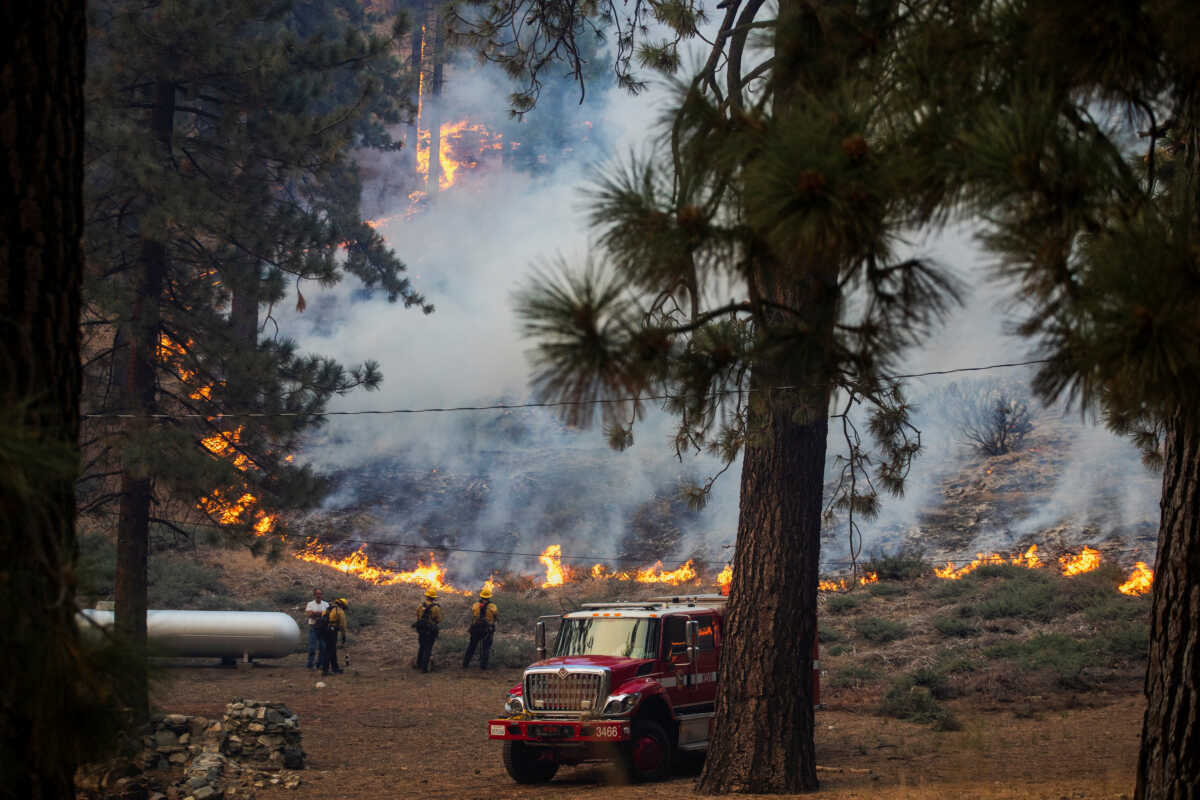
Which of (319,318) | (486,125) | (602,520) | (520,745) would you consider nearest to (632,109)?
(486,125)

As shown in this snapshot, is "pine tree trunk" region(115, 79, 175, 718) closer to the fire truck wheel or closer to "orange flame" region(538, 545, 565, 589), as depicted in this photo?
the fire truck wheel

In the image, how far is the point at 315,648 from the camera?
23.0 meters

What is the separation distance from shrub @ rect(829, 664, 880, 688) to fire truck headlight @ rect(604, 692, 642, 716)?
29.2 ft

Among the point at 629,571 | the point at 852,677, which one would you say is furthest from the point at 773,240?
the point at 629,571

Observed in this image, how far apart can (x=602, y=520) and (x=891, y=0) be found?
31842 mm

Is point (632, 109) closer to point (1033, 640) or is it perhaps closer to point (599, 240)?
point (1033, 640)

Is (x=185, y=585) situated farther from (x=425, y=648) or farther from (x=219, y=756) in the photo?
(x=219, y=756)

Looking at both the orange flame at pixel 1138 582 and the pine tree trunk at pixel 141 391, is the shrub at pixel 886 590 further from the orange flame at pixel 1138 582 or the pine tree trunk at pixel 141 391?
the pine tree trunk at pixel 141 391

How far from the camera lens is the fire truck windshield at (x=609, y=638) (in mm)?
12484

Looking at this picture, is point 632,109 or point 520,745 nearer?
point 520,745

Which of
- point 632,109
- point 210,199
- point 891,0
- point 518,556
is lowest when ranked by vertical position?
point 518,556

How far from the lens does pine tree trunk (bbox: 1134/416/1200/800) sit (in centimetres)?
452

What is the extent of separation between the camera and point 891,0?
5.06m

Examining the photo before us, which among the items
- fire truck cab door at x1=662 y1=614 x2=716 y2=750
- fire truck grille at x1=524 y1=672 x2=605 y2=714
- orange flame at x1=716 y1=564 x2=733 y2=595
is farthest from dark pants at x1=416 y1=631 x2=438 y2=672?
fire truck cab door at x1=662 y1=614 x2=716 y2=750
